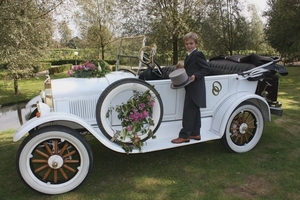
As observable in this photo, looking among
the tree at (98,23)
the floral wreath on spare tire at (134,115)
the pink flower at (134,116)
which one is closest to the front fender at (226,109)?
the floral wreath on spare tire at (134,115)

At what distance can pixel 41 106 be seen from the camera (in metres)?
2.94

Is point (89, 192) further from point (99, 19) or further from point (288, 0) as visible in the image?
point (99, 19)

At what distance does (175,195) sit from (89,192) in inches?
37.6

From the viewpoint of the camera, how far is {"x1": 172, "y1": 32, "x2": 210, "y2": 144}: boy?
3.24 metres

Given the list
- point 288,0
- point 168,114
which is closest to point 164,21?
point 288,0

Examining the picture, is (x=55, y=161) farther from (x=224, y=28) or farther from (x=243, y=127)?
(x=224, y=28)

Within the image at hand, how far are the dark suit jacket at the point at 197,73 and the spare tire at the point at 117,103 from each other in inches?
18.2

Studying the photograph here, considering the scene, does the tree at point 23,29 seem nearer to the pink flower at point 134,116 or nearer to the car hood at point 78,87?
the car hood at point 78,87

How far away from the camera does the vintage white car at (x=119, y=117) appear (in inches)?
108

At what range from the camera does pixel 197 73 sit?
322cm

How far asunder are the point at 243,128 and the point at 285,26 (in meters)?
12.0

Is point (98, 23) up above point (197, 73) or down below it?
above

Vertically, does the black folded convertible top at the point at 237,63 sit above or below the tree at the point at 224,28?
below

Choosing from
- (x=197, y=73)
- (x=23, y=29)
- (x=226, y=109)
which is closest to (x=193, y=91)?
(x=197, y=73)
